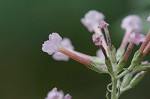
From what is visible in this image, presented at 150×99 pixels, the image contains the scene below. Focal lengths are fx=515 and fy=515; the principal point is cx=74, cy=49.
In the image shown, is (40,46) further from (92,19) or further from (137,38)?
(137,38)

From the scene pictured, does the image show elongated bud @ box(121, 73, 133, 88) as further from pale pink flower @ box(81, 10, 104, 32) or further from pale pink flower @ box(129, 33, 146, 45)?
pale pink flower @ box(81, 10, 104, 32)

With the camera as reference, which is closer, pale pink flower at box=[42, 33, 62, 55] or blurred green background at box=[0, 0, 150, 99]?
pale pink flower at box=[42, 33, 62, 55]

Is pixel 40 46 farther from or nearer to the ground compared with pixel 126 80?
farther from the ground

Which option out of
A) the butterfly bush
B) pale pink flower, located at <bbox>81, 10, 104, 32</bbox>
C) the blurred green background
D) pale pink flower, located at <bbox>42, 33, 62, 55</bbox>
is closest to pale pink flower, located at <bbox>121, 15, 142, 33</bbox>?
pale pink flower, located at <bbox>81, 10, 104, 32</bbox>

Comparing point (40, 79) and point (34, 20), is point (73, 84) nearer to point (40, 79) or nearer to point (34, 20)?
point (40, 79)

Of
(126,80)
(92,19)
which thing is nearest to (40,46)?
(92,19)

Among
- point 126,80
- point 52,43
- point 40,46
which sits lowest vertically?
point 126,80

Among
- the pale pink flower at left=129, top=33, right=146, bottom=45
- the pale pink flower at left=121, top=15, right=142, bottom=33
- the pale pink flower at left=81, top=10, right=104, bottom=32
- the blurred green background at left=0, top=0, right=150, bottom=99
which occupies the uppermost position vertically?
the blurred green background at left=0, top=0, right=150, bottom=99

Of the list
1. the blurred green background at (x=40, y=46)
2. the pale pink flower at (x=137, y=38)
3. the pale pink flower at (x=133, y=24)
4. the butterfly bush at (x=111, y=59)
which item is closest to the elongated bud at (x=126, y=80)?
the butterfly bush at (x=111, y=59)
